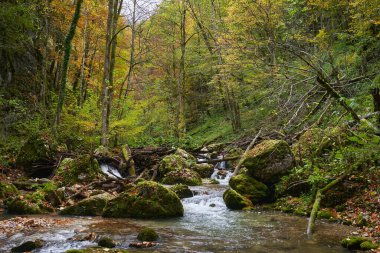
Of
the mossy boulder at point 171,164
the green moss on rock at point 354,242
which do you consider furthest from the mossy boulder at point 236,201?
the mossy boulder at point 171,164

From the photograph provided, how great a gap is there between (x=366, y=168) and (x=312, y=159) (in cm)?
155

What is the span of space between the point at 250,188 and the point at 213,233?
12.5ft

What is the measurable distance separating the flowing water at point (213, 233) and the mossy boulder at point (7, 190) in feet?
9.26

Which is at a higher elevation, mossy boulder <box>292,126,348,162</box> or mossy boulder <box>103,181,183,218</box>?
mossy boulder <box>292,126,348,162</box>

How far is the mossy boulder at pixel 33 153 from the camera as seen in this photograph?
544 inches

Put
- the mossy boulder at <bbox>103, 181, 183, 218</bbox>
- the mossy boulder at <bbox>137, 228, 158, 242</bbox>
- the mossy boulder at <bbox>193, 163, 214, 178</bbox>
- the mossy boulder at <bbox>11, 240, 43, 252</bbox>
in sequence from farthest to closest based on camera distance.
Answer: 1. the mossy boulder at <bbox>193, 163, 214, 178</bbox>
2. the mossy boulder at <bbox>103, 181, 183, 218</bbox>
3. the mossy boulder at <bbox>137, 228, 158, 242</bbox>
4. the mossy boulder at <bbox>11, 240, 43, 252</bbox>

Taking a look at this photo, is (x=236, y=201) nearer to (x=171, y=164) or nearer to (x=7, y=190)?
(x=171, y=164)

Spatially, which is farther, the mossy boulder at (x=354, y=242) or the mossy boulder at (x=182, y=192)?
the mossy boulder at (x=182, y=192)

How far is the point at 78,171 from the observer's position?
12.7 metres

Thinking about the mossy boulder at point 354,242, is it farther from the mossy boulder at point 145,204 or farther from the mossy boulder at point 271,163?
the mossy boulder at point 271,163

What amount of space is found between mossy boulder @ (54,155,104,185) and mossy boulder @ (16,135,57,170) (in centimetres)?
153

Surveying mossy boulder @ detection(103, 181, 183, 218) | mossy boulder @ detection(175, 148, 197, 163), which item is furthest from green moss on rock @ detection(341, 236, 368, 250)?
mossy boulder @ detection(175, 148, 197, 163)

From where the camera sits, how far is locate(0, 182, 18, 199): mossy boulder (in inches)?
402

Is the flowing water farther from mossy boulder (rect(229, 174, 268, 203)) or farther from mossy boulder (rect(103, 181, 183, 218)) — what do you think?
mossy boulder (rect(229, 174, 268, 203))
